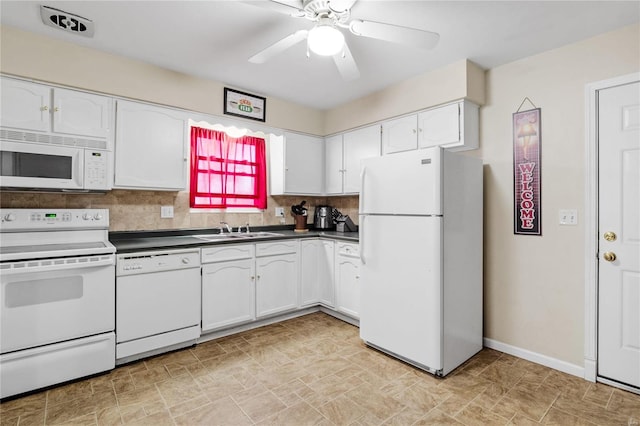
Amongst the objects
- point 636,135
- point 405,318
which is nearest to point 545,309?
point 405,318

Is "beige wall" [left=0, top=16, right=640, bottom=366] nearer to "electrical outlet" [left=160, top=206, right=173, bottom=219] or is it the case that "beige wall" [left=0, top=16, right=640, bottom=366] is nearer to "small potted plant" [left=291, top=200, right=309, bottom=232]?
"electrical outlet" [left=160, top=206, right=173, bottom=219]

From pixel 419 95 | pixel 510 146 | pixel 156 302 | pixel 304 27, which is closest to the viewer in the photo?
pixel 304 27

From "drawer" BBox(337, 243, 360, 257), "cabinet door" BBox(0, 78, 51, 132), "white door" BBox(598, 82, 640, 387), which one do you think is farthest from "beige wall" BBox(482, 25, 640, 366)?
"cabinet door" BBox(0, 78, 51, 132)

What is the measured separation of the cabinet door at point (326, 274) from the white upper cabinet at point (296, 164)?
773 millimetres

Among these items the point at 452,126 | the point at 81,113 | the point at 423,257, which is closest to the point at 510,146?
the point at 452,126

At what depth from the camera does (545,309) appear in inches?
101

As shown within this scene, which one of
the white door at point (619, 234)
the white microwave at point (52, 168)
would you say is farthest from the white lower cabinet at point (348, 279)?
the white microwave at point (52, 168)

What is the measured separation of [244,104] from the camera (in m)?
3.44

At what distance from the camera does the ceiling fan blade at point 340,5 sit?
1.80 metres

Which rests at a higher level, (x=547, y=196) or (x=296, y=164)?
(x=296, y=164)

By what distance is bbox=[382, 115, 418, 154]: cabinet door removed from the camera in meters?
3.12

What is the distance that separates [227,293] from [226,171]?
4.61 ft

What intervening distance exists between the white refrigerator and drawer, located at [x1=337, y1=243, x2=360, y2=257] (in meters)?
0.41

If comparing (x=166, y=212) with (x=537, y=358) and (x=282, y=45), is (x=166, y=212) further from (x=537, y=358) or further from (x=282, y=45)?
(x=537, y=358)
